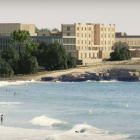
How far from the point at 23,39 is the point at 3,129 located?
113921 millimetres

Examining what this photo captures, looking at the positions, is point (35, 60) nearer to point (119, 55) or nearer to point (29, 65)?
point (29, 65)

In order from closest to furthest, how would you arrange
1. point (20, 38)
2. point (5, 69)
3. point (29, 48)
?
point (5, 69) < point (29, 48) < point (20, 38)

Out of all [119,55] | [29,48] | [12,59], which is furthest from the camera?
[119,55]

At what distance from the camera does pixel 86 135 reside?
220ft

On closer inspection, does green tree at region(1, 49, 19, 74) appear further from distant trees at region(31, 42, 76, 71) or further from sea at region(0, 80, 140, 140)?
sea at region(0, 80, 140, 140)

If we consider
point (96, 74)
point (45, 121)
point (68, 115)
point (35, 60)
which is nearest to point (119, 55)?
point (96, 74)

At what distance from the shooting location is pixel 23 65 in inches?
6540

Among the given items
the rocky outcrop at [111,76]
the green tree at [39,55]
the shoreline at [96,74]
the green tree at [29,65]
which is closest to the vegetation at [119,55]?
the shoreline at [96,74]

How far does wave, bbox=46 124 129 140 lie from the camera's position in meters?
64.9

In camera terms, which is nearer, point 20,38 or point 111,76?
point 111,76

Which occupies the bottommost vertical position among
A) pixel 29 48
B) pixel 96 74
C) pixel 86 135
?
pixel 86 135

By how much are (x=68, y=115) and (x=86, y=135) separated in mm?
16126

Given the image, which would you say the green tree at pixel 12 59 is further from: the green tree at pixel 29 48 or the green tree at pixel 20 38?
the green tree at pixel 20 38

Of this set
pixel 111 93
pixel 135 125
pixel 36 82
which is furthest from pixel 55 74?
pixel 135 125
